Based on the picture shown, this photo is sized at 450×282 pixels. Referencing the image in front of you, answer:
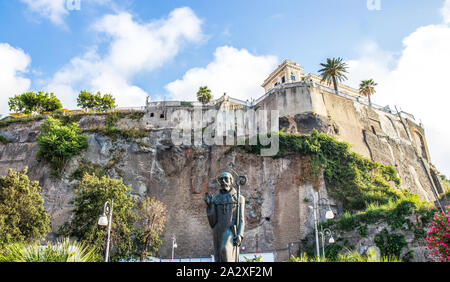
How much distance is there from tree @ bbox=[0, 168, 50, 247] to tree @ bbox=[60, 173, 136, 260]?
71.8 inches

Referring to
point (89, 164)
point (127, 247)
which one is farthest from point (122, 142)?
point (127, 247)

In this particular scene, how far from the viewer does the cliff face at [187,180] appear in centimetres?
2708

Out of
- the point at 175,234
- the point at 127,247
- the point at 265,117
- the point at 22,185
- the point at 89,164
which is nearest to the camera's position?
the point at 22,185

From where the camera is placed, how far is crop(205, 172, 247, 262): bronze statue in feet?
27.3

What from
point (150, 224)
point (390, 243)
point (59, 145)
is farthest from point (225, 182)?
point (59, 145)

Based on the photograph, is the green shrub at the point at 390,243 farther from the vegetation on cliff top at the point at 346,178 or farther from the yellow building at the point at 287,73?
the yellow building at the point at 287,73

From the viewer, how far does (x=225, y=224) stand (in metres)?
8.62

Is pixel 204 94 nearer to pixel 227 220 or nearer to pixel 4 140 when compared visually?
pixel 4 140

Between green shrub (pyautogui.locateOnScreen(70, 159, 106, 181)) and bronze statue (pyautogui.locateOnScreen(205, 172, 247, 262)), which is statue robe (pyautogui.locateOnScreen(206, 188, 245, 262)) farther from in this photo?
green shrub (pyautogui.locateOnScreen(70, 159, 106, 181))

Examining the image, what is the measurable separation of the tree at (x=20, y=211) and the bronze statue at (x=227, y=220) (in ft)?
47.8

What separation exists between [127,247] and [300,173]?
13.7 m

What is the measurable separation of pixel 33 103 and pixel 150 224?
26.4 meters
